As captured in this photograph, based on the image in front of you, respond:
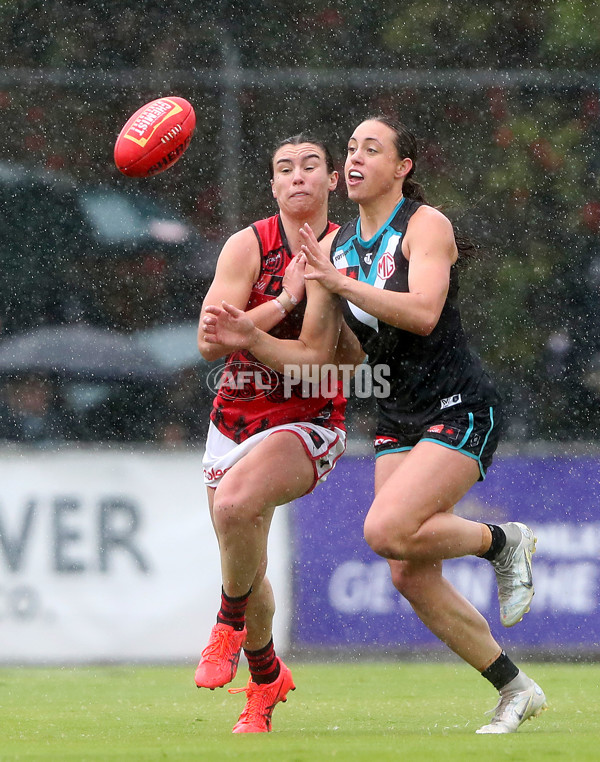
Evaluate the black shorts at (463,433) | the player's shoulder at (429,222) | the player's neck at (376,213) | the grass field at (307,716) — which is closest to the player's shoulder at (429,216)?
the player's shoulder at (429,222)

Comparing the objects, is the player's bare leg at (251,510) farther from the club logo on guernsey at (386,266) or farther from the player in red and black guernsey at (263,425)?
the club logo on guernsey at (386,266)

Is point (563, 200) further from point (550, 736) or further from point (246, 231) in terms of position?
point (550, 736)

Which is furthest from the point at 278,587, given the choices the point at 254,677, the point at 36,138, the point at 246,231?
the point at 36,138

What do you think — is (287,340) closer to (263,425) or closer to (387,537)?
(263,425)

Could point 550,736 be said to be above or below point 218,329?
below

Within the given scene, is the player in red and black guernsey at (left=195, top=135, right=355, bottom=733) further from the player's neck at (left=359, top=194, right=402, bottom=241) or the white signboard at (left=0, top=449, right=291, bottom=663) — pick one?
the white signboard at (left=0, top=449, right=291, bottom=663)

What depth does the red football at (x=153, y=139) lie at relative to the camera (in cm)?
575

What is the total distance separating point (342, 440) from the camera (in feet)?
18.3

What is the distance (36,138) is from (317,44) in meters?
2.28

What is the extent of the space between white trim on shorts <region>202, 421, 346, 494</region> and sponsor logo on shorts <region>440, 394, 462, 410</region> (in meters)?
0.54

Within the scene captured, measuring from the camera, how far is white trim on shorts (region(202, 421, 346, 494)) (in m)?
5.40

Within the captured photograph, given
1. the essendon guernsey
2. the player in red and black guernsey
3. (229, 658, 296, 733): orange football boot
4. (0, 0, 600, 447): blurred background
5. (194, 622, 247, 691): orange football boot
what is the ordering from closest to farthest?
(194, 622, 247, 691): orange football boot, the player in red and black guernsey, (229, 658, 296, 733): orange football boot, the essendon guernsey, (0, 0, 600, 447): blurred background

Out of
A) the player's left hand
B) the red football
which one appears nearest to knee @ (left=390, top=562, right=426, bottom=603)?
the player's left hand

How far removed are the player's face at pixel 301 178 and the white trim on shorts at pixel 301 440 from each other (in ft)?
2.84
